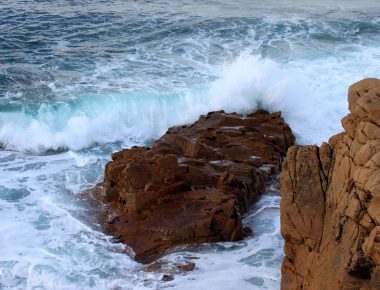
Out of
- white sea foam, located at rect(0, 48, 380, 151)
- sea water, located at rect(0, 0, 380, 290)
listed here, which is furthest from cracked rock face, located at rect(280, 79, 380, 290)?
white sea foam, located at rect(0, 48, 380, 151)

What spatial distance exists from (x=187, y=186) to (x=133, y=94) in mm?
6310

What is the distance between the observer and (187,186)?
9.24 meters

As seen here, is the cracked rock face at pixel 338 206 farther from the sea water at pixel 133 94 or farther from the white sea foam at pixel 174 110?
the white sea foam at pixel 174 110

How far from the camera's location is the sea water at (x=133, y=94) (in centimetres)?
805

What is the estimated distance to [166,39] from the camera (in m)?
19.6

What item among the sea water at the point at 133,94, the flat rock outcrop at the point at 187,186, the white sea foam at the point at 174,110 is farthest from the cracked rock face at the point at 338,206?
the white sea foam at the point at 174,110

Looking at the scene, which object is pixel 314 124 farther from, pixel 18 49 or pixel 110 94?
pixel 18 49

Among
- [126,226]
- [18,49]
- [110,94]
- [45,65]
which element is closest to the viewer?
[126,226]

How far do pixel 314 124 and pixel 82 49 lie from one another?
8015 millimetres

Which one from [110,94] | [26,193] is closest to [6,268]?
[26,193]

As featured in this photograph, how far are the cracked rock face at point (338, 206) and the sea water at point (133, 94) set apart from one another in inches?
53.7

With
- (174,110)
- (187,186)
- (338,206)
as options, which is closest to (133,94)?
(174,110)

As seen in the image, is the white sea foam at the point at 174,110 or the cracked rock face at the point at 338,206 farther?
the white sea foam at the point at 174,110

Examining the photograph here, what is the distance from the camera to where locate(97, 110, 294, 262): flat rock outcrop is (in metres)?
8.43
